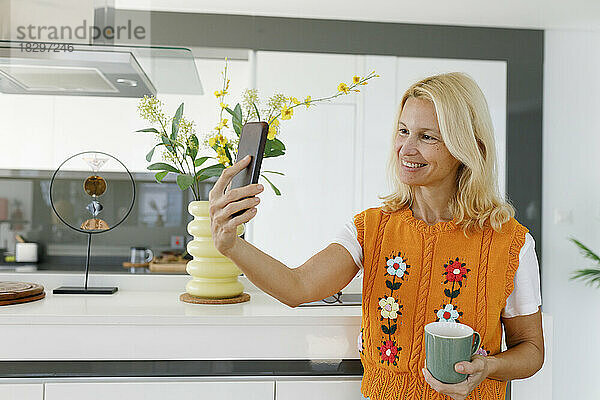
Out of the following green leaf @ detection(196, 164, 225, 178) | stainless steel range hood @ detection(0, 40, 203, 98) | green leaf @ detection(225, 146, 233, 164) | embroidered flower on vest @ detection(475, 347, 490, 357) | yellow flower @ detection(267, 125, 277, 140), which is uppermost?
stainless steel range hood @ detection(0, 40, 203, 98)

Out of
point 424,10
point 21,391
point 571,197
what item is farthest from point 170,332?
point 571,197

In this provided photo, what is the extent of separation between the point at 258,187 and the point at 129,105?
111 inches

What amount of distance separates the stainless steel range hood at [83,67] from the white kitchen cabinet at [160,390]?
992 mm

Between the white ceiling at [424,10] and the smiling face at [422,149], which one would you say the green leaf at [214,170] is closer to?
the smiling face at [422,149]

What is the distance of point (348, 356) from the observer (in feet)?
4.80

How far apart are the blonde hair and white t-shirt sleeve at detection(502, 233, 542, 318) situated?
9 centimetres

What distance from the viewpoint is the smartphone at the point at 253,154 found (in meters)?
1.07

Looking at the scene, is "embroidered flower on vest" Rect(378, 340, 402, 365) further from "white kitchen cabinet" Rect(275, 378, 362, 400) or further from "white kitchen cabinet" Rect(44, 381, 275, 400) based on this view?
"white kitchen cabinet" Rect(44, 381, 275, 400)

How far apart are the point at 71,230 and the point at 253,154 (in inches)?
125

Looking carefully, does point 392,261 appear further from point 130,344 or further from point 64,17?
point 64,17

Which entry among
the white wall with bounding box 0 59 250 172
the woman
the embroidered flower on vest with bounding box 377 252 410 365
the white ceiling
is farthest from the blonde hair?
the white ceiling

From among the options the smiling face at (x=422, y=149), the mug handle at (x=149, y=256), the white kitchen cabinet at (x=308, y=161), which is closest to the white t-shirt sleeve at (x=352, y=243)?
the smiling face at (x=422, y=149)

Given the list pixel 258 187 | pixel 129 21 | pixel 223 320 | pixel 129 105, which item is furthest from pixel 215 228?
pixel 129 21

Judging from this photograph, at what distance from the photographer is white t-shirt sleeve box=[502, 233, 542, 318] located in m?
1.28
